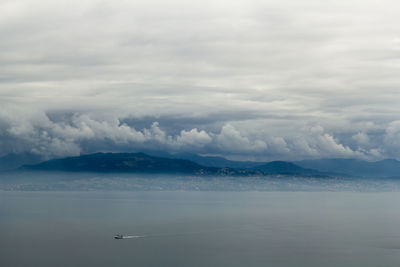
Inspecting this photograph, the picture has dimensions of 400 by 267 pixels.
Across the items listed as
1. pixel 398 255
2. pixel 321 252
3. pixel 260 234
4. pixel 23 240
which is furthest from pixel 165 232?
pixel 398 255

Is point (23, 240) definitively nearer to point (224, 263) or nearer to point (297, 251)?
point (224, 263)

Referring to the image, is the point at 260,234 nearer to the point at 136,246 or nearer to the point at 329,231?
the point at 329,231

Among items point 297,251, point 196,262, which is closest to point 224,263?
point 196,262

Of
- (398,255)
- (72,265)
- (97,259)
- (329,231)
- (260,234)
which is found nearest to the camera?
(72,265)

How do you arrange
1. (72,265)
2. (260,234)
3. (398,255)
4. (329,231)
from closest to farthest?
(72,265), (398,255), (260,234), (329,231)

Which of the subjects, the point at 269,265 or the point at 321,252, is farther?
the point at 321,252

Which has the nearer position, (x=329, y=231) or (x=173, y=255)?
(x=173, y=255)

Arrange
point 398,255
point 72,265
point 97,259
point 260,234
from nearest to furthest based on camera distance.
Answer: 1. point 72,265
2. point 97,259
3. point 398,255
4. point 260,234

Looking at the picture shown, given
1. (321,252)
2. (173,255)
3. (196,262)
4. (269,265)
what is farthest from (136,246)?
(321,252)
